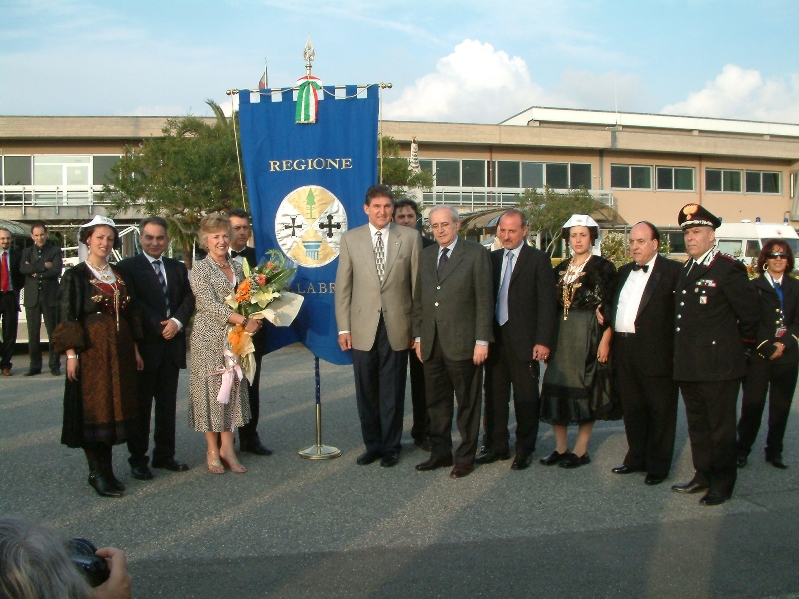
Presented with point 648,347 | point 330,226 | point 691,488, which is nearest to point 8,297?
point 330,226

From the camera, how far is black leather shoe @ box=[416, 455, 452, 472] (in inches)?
242

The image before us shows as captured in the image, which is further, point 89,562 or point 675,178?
point 675,178

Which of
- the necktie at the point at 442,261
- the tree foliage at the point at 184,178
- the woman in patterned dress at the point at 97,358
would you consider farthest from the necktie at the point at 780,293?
the tree foliage at the point at 184,178

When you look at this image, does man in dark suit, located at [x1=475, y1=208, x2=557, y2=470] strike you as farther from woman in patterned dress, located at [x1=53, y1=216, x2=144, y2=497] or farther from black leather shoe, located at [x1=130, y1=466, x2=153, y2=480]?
woman in patterned dress, located at [x1=53, y1=216, x2=144, y2=497]

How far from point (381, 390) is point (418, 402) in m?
0.80

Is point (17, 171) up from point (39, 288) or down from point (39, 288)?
up

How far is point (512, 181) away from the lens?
36562 mm

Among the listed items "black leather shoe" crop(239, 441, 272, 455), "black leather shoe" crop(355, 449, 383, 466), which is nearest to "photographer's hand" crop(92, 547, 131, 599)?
"black leather shoe" crop(355, 449, 383, 466)

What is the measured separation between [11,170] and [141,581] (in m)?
34.1

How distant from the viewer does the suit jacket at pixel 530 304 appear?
19.7 ft

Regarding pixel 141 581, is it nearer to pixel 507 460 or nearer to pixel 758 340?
pixel 507 460

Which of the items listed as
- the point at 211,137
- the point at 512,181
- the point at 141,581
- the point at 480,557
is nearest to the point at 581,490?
the point at 480,557

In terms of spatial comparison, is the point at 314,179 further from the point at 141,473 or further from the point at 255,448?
the point at 141,473

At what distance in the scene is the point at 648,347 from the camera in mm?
5668
